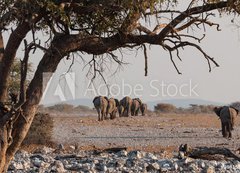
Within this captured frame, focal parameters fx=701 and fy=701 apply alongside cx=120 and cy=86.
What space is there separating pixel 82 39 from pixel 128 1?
1.35 metres

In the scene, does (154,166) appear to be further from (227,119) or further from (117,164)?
(227,119)

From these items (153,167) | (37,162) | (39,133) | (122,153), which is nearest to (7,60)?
(37,162)

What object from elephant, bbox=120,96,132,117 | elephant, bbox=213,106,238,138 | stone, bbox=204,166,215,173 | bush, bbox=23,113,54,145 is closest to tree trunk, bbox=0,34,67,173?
stone, bbox=204,166,215,173

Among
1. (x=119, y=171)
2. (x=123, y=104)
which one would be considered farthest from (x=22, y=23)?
(x=123, y=104)

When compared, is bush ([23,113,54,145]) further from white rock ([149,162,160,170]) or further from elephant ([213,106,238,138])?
white rock ([149,162,160,170])

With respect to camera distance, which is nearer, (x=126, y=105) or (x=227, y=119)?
(x=227, y=119)

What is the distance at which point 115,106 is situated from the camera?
4838cm

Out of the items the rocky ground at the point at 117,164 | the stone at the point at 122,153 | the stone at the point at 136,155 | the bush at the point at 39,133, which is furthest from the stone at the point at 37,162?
the bush at the point at 39,133

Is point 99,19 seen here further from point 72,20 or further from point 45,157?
point 45,157

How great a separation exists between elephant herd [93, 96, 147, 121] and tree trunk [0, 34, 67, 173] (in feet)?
107

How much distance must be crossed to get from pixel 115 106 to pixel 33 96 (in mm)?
37550

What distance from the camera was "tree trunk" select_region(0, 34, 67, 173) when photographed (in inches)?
426

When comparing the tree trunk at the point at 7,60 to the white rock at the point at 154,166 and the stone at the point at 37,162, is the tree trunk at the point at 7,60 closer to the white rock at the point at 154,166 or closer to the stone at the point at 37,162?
the stone at the point at 37,162

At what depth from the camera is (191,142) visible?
2355 cm
